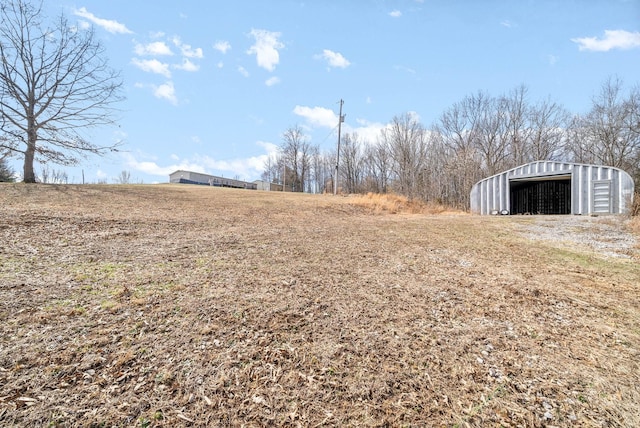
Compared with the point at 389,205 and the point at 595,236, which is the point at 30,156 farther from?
the point at 595,236

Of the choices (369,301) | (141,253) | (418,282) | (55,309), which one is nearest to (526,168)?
(418,282)

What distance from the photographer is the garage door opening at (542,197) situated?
1656cm

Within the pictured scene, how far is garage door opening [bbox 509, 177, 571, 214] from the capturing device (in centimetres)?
1656

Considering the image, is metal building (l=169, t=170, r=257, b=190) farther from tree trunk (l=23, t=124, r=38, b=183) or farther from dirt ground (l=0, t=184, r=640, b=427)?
dirt ground (l=0, t=184, r=640, b=427)

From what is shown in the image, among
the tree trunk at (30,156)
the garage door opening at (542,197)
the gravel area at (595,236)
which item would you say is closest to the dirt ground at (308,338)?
the gravel area at (595,236)

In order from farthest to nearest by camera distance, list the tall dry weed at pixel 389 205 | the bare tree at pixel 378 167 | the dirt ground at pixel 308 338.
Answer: the bare tree at pixel 378 167, the tall dry weed at pixel 389 205, the dirt ground at pixel 308 338

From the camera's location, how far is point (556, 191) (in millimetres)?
17156

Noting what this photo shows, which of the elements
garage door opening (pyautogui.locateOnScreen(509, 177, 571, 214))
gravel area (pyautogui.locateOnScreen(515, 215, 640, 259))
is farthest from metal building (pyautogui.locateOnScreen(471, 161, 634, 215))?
gravel area (pyautogui.locateOnScreen(515, 215, 640, 259))

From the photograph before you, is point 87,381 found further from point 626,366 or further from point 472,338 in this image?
point 626,366

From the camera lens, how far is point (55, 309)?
2600 mm

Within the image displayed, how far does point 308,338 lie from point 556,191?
21202mm

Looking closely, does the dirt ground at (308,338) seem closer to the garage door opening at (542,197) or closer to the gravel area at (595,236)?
the gravel area at (595,236)

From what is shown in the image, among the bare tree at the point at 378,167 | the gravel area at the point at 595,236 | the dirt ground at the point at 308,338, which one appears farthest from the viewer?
the bare tree at the point at 378,167

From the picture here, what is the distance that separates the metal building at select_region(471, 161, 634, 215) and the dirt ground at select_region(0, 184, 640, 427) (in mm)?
10042
